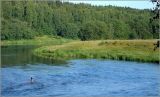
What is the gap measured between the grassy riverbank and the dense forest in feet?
185

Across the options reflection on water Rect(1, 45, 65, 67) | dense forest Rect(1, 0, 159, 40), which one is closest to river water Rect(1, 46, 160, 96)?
reflection on water Rect(1, 45, 65, 67)

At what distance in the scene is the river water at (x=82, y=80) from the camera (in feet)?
115

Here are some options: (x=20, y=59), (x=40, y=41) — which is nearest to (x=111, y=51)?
(x=20, y=59)

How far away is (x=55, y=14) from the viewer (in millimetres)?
173250

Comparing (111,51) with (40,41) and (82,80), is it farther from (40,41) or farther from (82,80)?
(40,41)

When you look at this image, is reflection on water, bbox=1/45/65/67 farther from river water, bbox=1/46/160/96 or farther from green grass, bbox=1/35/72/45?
green grass, bbox=1/35/72/45

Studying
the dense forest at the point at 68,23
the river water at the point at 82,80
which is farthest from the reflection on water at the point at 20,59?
the dense forest at the point at 68,23

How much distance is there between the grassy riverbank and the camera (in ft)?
215

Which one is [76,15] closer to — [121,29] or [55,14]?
[55,14]

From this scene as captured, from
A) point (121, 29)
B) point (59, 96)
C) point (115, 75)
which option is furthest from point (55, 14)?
point (59, 96)

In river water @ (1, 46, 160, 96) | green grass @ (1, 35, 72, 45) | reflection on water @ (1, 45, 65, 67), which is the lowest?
green grass @ (1, 35, 72, 45)

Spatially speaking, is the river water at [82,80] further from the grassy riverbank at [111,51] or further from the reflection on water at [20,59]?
the grassy riverbank at [111,51]

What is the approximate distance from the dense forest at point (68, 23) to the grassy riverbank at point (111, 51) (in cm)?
5645

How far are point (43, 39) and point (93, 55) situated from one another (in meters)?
78.6
